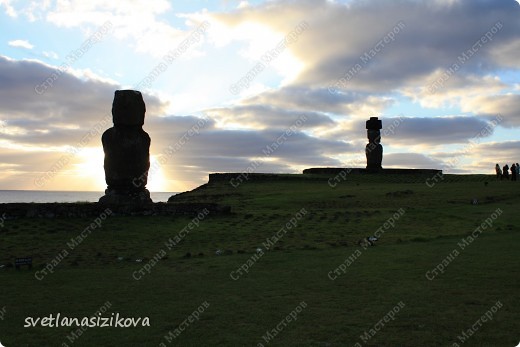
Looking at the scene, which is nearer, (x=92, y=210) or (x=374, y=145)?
(x=92, y=210)

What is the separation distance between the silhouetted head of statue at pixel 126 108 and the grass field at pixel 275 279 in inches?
175

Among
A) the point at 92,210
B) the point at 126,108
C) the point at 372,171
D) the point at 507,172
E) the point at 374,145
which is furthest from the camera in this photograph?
the point at 374,145

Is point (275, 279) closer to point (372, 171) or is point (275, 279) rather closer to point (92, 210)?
point (92, 210)

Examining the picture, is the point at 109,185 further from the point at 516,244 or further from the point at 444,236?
the point at 516,244

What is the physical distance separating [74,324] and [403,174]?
42006 millimetres

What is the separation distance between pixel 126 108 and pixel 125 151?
189cm

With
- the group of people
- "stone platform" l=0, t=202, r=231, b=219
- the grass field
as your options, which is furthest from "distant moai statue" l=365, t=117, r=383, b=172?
"stone platform" l=0, t=202, r=231, b=219

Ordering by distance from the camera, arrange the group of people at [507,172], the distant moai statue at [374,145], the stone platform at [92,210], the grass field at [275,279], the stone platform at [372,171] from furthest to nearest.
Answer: the distant moai statue at [374,145] < the stone platform at [372,171] < the group of people at [507,172] < the stone platform at [92,210] < the grass field at [275,279]

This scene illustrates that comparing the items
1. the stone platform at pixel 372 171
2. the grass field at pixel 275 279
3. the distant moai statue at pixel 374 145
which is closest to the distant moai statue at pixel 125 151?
the grass field at pixel 275 279

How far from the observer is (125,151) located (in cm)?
2244

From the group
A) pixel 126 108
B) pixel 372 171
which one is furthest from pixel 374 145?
pixel 126 108

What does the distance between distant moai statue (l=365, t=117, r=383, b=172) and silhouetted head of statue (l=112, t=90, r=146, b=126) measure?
96.7 feet

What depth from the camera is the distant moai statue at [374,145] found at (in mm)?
47438

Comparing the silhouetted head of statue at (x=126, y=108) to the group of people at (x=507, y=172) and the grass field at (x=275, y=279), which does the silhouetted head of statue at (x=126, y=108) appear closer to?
the grass field at (x=275, y=279)
